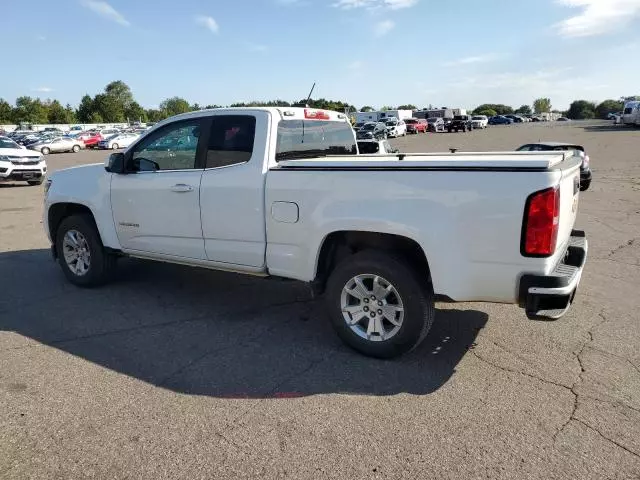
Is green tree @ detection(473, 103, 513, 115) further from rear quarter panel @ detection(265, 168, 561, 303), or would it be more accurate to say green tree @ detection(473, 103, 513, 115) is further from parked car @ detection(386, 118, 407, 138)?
rear quarter panel @ detection(265, 168, 561, 303)

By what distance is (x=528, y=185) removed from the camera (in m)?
3.15

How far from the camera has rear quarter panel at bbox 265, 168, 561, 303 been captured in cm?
325

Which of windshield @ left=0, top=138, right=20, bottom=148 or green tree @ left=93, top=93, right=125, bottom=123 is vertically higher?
green tree @ left=93, top=93, right=125, bottom=123

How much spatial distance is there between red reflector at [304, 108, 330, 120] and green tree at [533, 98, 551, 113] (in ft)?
637

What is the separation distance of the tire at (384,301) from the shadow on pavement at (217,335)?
0.14m

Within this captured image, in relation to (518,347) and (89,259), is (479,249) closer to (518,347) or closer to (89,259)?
(518,347)

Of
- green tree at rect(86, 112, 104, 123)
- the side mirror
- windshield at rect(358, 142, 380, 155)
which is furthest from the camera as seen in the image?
green tree at rect(86, 112, 104, 123)

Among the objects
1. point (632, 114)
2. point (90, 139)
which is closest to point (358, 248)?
point (90, 139)

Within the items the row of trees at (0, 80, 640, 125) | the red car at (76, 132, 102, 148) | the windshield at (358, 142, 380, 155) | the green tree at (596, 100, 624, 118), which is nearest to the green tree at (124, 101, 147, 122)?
the row of trees at (0, 80, 640, 125)

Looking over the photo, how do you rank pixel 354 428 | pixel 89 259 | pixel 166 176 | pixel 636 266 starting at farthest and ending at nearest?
pixel 636 266, pixel 89 259, pixel 166 176, pixel 354 428

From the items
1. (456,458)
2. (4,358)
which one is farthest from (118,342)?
(456,458)

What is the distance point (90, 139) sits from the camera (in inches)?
1956

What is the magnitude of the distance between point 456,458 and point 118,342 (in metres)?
2.97

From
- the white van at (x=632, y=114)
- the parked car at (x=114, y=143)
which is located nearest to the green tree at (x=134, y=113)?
the parked car at (x=114, y=143)
